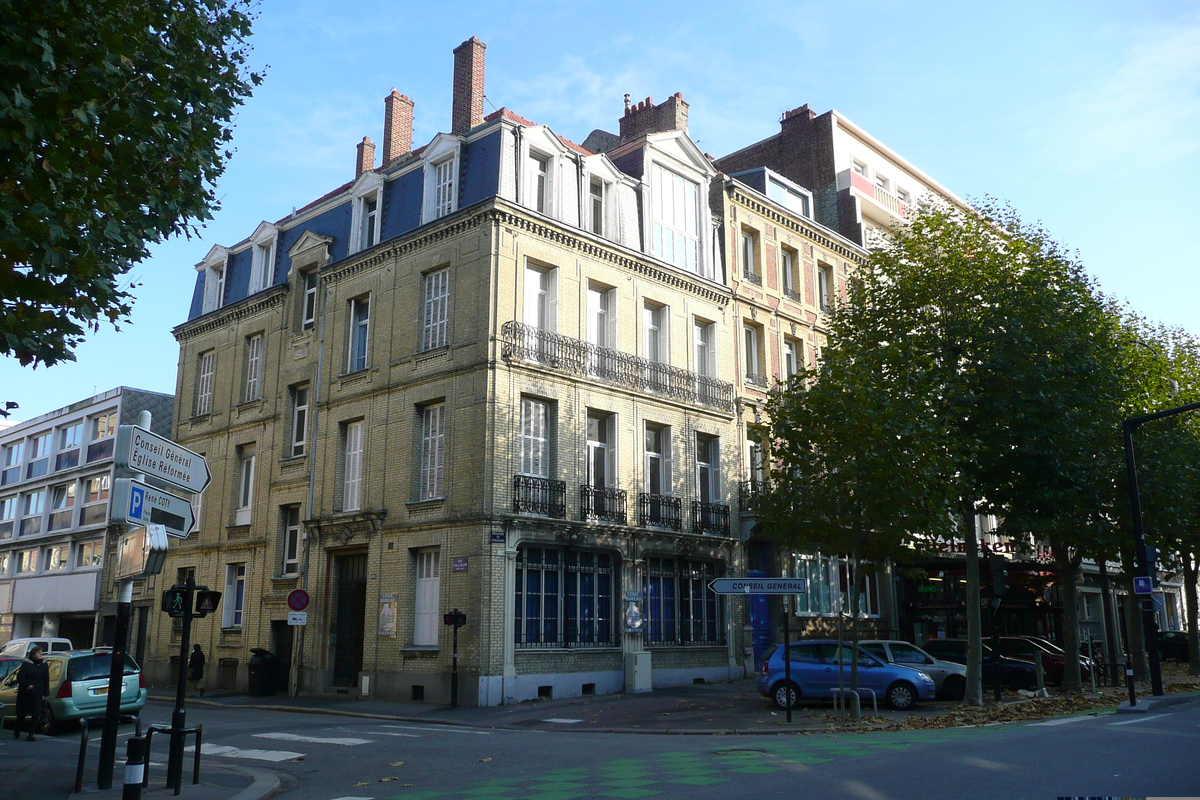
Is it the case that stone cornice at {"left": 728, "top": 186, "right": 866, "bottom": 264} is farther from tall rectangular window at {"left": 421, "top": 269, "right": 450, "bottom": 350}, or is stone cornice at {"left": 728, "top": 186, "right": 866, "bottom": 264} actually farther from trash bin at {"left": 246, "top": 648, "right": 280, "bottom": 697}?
trash bin at {"left": 246, "top": 648, "right": 280, "bottom": 697}

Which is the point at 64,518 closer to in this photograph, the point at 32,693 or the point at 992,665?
the point at 32,693

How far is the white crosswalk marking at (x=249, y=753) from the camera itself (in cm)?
1377

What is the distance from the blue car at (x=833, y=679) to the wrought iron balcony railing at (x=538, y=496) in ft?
20.4

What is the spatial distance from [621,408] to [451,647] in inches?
291

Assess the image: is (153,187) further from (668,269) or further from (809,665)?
(668,269)

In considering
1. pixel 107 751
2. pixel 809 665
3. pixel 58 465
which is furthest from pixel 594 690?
pixel 58 465

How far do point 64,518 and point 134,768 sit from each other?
130ft

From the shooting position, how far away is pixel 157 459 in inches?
359

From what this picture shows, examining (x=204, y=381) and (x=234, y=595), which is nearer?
(x=234, y=595)

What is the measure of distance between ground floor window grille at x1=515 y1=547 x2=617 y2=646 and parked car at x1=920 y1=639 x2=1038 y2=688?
8.34 m

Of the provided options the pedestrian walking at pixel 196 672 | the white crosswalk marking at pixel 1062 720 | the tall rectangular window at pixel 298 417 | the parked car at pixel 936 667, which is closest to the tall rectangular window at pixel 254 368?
the tall rectangular window at pixel 298 417

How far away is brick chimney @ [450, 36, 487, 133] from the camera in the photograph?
27516mm

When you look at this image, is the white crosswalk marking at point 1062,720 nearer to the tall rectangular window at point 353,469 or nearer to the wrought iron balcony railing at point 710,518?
the wrought iron balcony railing at point 710,518

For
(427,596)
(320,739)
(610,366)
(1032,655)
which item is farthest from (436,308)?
(1032,655)
